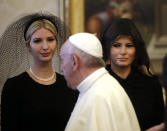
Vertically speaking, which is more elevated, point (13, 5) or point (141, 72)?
point (13, 5)

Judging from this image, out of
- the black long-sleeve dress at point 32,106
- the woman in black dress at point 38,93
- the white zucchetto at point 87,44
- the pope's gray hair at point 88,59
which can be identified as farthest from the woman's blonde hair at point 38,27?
the pope's gray hair at point 88,59

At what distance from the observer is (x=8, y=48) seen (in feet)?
10.6

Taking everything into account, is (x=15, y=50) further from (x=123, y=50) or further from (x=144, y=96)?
(x=144, y=96)

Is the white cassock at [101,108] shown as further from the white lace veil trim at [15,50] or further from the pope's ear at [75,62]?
the white lace veil trim at [15,50]

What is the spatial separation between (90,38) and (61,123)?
82cm

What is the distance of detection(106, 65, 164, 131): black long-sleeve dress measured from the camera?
3.17 metres

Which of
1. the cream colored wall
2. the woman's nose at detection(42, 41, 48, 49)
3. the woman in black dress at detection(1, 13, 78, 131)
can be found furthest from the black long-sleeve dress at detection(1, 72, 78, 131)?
the cream colored wall

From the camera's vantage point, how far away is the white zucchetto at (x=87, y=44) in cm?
232

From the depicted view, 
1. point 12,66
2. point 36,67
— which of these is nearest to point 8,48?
point 12,66

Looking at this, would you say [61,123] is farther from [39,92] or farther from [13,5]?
[13,5]

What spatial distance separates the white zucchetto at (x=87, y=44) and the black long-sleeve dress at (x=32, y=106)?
2.23ft

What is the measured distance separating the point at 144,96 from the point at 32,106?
1.07 m

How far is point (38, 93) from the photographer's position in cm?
290

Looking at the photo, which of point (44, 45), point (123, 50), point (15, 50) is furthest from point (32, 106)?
point (123, 50)
